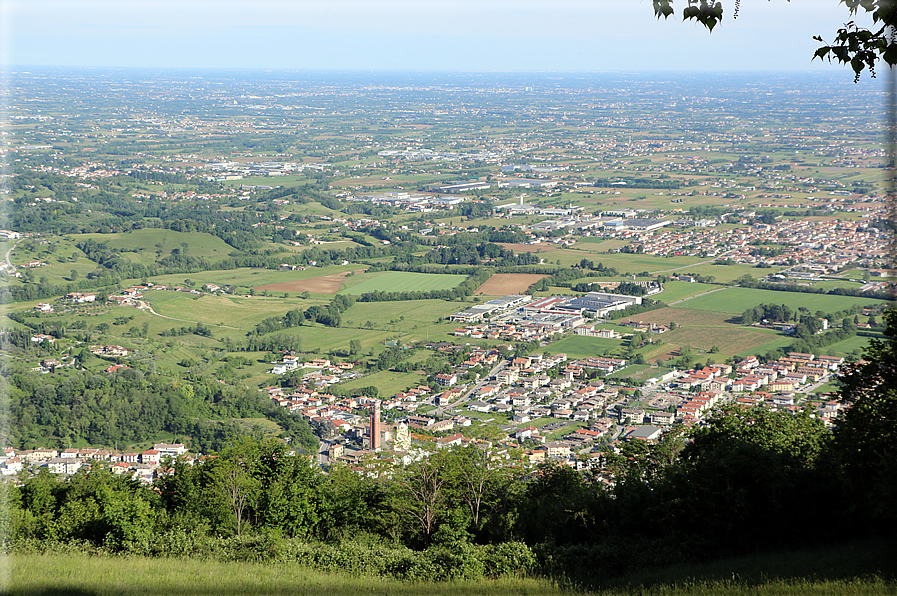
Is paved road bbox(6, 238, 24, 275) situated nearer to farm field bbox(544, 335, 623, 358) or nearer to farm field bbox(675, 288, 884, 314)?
farm field bbox(544, 335, 623, 358)

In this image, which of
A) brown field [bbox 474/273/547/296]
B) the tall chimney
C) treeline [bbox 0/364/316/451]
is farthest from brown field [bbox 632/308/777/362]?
treeline [bbox 0/364/316/451]

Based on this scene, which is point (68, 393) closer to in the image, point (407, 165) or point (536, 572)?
point (536, 572)

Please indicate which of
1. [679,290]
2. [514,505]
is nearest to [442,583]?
[514,505]

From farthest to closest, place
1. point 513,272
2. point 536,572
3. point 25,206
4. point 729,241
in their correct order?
1. point 25,206
2. point 729,241
3. point 513,272
4. point 536,572

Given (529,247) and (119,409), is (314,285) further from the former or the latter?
(119,409)

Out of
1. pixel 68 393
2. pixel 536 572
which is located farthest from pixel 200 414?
pixel 536 572
